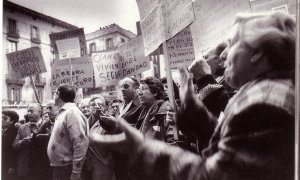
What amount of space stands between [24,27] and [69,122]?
1.34m

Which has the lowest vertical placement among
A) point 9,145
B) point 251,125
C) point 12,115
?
point 9,145

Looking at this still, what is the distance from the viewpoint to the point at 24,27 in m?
3.45

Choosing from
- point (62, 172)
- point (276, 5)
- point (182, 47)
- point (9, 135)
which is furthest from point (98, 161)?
point (276, 5)

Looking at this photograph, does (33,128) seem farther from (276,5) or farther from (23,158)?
(276,5)

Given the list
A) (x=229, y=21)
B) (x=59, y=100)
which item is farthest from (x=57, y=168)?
(x=229, y=21)

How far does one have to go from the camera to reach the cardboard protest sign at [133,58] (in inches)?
118

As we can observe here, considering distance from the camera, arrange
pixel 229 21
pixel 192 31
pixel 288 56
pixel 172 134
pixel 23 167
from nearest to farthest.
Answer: pixel 288 56, pixel 172 134, pixel 229 21, pixel 192 31, pixel 23 167

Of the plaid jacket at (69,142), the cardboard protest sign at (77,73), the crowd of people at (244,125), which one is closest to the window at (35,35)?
the cardboard protest sign at (77,73)

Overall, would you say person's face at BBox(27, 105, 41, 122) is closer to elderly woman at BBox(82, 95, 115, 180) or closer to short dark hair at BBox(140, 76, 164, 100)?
elderly woman at BBox(82, 95, 115, 180)

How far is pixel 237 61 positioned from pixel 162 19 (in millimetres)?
1121

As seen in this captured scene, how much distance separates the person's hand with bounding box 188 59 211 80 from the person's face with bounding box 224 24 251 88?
2.57ft

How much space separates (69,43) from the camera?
3977mm

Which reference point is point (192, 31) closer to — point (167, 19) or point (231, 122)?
point (167, 19)

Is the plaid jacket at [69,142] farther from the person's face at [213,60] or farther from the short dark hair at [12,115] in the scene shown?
the person's face at [213,60]
